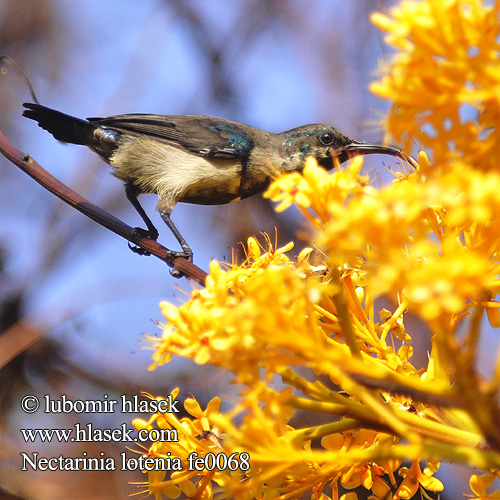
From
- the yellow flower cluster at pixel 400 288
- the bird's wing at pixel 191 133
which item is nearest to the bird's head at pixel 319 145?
the bird's wing at pixel 191 133

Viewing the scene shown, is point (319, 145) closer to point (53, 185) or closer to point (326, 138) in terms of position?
point (326, 138)

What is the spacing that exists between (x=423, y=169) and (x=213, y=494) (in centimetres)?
121

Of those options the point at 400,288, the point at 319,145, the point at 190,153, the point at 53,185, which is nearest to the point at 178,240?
the point at 190,153

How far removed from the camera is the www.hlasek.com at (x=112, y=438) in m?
1.90

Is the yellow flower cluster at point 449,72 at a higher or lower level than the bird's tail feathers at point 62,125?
lower

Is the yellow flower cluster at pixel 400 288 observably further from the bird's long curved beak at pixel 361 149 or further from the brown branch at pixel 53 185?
the bird's long curved beak at pixel 361 149

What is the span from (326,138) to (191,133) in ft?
3.38

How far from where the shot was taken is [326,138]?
14.3ft

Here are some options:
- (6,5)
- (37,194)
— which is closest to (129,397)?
(37,194)

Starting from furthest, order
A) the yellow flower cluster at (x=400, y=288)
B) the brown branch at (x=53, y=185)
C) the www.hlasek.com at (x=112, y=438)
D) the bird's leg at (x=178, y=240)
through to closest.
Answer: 1. the bird's leg at (x=178, y=240)
2. the brown branch at (x=53, y=185)
3. the www.hlasek.com at (x=112, y=438)
4. the yellow flower cluster at (x=400, y=288)

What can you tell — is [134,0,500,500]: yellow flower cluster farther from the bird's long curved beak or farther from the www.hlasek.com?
the bird's long curved beak

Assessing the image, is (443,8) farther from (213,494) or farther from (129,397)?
(129,397)

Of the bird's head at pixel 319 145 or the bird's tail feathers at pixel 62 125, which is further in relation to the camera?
the bird's head at pixel 319 145

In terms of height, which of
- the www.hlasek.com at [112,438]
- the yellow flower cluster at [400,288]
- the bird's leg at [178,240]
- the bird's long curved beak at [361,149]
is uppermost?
the bird's long curved beak at [361,149]
